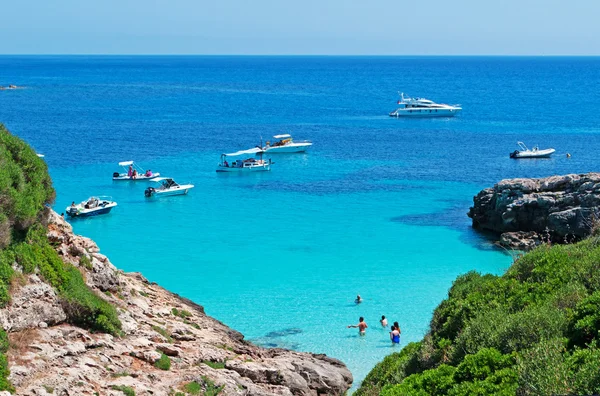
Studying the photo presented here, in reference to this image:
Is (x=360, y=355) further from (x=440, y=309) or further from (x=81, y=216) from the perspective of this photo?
(x=81, y=216)

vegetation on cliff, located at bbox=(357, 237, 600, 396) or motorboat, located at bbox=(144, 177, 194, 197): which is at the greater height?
vegetation on cliff, located at bbox=(357, 237, 600, 396)

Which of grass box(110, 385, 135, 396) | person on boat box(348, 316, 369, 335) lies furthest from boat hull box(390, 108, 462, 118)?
grass box(110, 385, 135, 396)

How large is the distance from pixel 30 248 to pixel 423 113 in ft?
310

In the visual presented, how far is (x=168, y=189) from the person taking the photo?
184 ft

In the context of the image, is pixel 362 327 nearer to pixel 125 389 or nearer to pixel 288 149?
pixel 125 389

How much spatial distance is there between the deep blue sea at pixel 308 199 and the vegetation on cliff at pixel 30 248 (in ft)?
30.4

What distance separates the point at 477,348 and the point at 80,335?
10629mm

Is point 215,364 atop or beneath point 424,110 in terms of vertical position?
beneath

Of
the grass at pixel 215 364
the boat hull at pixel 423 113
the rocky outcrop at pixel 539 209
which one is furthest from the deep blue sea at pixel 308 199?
the grass at pixel 215 364

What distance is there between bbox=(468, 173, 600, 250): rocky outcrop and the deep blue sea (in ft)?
4.99

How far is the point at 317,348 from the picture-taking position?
28109 millimetres

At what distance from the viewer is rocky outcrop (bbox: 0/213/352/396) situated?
692 inches

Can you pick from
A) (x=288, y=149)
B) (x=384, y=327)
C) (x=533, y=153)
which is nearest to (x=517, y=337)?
(x=384, y=327)

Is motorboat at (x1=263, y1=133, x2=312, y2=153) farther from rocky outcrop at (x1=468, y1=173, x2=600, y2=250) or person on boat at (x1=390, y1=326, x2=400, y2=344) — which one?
person on boat at (x1=390, y1=326, x2=400, y2=344)
